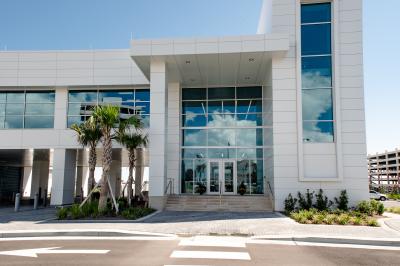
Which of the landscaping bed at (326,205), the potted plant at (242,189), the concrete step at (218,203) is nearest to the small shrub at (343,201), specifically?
the landscaping bed at (326,205)

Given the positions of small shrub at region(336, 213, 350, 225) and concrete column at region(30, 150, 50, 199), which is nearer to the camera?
small shrub at region(336, 213, 350, 225)

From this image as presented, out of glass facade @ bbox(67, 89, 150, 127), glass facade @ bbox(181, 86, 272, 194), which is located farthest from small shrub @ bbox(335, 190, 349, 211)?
glass facade @ bbox(67, 89, 150, 127)

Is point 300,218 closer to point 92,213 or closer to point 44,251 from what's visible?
point 92,213

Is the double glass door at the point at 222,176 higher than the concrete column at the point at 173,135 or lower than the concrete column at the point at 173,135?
lower

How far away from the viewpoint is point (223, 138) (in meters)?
23.2

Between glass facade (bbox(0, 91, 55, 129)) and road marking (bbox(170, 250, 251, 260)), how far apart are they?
1852cm

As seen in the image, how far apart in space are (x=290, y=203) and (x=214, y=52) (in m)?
8.92

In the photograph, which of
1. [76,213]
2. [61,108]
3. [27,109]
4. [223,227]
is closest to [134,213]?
[76,213]

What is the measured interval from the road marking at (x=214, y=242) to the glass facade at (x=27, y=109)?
17.2m

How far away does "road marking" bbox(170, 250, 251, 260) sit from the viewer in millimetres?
7762

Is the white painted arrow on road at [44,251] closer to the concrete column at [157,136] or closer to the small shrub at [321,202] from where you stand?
the concrete column at [157,136]

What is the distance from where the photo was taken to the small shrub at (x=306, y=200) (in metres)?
17.4

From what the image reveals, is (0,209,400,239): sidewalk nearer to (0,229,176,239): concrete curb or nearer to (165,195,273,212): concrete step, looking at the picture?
(0,229,176,239): concrete curb

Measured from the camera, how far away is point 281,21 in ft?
62.2
